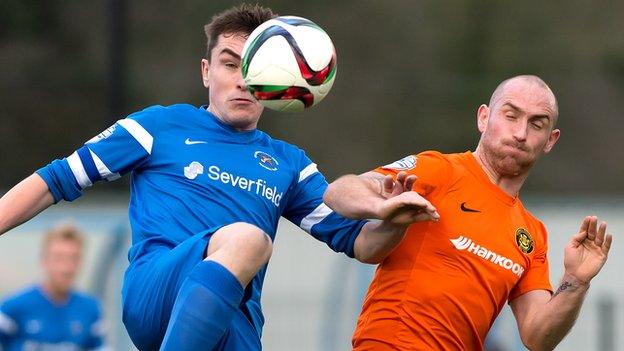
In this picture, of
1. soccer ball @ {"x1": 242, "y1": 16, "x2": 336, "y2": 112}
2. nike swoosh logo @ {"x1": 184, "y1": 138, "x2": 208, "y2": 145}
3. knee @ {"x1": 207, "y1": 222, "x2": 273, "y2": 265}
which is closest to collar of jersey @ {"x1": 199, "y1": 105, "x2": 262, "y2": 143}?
nike swoosh logo @ {"x1": 184, "y1": 138, "x2": 208, "y2": 145}

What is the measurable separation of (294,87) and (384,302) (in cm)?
110

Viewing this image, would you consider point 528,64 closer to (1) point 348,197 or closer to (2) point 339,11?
(2) point 339,11

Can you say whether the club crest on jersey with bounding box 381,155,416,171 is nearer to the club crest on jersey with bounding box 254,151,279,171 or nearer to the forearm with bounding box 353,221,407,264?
the forearm with bounding box 353,221,407,264

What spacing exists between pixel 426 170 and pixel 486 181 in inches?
13.7

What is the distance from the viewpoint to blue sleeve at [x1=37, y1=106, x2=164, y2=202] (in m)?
6.27

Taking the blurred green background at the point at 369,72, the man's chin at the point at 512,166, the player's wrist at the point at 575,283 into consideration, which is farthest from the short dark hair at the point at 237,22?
the blurred green background at the point at 369,72

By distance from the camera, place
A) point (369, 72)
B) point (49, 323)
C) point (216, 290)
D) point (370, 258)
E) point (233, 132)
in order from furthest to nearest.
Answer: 1. point (369, 72)
2. point (49, 323)
3. point (233, 132)
4. point (370, 258)
5. point (216, 290)

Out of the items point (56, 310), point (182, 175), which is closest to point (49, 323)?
point (56, 310)

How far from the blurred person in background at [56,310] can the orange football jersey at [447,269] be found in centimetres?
427

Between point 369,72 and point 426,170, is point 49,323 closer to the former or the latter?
point 426,170

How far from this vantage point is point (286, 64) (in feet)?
19.8

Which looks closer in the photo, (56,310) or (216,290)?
(216,290)

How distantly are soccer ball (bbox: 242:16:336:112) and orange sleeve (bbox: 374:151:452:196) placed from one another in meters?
0.48

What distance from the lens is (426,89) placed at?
17734mm
